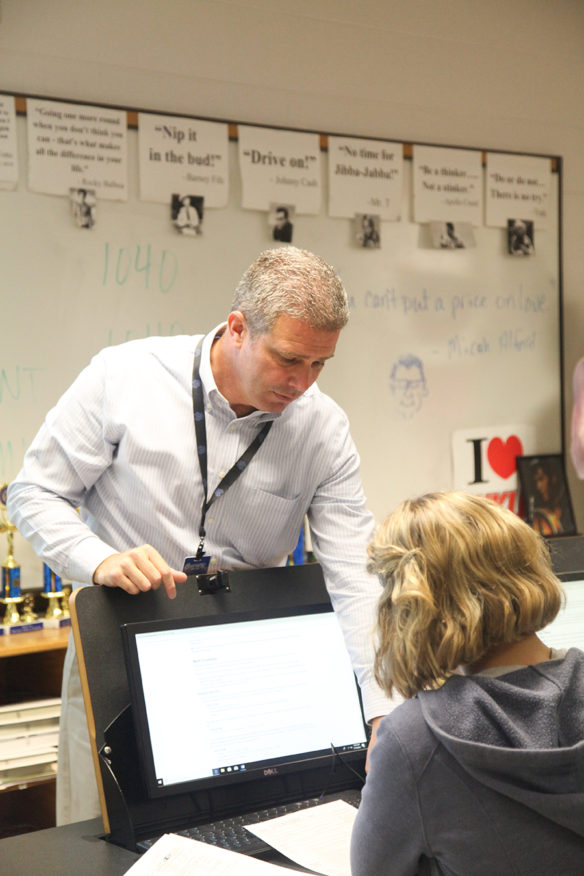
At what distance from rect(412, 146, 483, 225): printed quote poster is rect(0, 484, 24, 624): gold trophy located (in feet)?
5.83

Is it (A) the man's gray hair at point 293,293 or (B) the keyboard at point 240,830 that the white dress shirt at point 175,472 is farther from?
(B) the keyboard at point 240,830

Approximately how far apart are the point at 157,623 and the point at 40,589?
1493mm

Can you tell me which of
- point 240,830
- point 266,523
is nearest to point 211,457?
point 266,523

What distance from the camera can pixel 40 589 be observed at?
2672mm

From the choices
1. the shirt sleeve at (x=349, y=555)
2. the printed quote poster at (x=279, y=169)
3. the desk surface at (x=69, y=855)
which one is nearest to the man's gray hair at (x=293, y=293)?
the shirt sleeve at (x=349, y=555)

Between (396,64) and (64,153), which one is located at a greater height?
(396,64)

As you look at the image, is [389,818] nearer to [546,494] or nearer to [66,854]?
[66,854]

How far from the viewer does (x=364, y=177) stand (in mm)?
3158

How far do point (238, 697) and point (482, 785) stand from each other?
1.58 ft

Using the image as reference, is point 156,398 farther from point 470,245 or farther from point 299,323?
point 470,245

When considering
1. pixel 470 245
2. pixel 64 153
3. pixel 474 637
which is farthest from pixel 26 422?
pixel 474 637

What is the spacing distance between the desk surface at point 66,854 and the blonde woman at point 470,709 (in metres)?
0.36

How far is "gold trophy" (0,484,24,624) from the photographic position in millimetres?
2516

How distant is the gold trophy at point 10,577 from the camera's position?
8.25 ft
